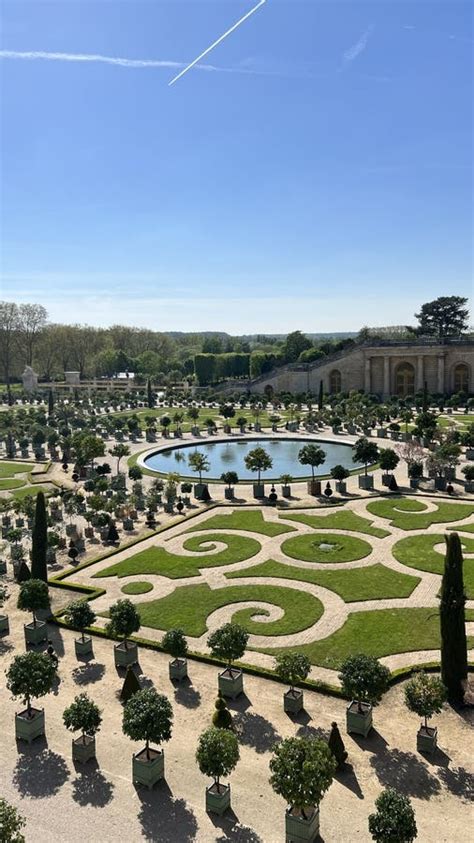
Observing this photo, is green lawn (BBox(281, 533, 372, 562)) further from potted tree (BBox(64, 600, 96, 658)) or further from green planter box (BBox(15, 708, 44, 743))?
green planter box (BBox(15, 708, 44, 743))

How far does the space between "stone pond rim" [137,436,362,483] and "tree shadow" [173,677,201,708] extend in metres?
30.0

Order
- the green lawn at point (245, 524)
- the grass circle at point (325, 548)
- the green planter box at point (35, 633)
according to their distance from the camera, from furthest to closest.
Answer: the green lawn at point (245, 524) < the grass circle at point (325, 548) < the green planter box at point (35, 633)

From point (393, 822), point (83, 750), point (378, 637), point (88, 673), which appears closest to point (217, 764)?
point (393, 822)

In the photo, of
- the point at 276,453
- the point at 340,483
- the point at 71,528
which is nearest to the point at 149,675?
the point at 71,528

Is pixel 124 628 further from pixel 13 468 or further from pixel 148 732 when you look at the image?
pixel 13 468

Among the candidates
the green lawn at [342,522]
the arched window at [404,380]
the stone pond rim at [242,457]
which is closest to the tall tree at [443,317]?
the arched window at [404,380]

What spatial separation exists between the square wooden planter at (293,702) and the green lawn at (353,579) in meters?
8.32

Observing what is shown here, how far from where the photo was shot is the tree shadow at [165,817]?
14.5 meters

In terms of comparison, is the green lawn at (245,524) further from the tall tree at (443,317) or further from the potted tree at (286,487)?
the tall tree at (443,317)

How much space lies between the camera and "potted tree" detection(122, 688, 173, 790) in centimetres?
1608

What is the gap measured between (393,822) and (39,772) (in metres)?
9.81

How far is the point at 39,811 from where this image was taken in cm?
1538

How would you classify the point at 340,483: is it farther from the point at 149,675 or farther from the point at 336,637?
the point at 149,675

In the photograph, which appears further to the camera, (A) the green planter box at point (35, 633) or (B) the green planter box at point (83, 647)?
(A) the green planter box at point (35, 633)
